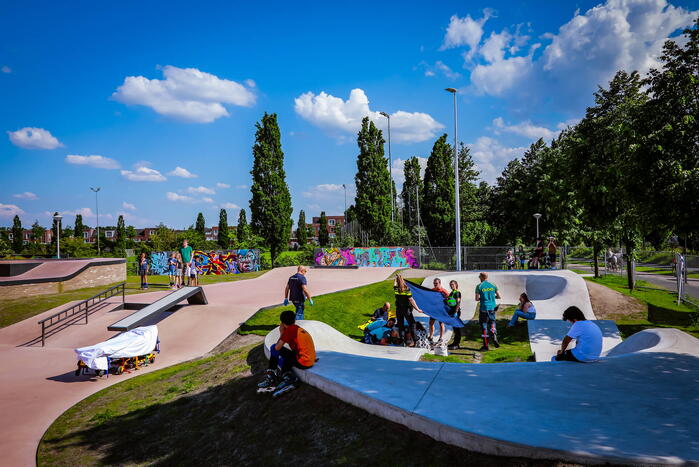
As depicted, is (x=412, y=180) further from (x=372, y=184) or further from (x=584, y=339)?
(x=584, y=339)

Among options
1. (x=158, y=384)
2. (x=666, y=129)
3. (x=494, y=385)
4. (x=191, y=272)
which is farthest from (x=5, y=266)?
(x=666, y=129)

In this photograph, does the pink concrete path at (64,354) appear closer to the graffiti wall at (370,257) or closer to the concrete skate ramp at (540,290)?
the concrete skate ramp at (540,290)

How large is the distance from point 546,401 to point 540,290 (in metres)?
14.7

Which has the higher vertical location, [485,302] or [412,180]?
[412,180]

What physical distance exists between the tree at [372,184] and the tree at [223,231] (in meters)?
50.7

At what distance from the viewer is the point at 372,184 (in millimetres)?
44125

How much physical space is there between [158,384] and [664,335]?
11048 millimetres

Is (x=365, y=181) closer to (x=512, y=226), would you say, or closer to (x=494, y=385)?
(x=512, y=226)

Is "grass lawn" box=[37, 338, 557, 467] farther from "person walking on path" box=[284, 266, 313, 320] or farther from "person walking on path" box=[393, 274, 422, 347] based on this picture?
"person walking on path" box=[393, 274, 422, 347]

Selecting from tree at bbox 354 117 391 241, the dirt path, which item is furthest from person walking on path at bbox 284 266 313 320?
tree at bbox 354 117 391 241

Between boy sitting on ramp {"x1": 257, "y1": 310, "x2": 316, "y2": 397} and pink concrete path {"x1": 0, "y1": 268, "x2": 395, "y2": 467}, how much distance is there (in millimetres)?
3901

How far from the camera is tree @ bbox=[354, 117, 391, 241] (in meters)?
43.9

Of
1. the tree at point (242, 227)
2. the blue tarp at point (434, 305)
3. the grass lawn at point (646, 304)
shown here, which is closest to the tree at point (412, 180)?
the tree at point (242, 227)

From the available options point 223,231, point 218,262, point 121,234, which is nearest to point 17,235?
point 121,234
